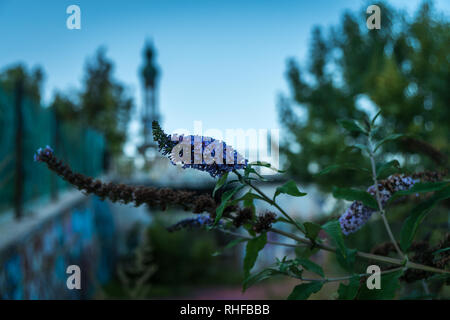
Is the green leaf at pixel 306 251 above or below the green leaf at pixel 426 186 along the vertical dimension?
below

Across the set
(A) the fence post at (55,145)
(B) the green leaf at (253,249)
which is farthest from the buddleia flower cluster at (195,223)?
(A) the fence post at (55,145)

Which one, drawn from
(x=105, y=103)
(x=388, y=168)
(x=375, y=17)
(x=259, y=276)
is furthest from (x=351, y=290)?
(x=105, y=103)

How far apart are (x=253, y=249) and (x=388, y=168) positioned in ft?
1.32

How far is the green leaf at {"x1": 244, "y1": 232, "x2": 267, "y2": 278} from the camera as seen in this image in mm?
999

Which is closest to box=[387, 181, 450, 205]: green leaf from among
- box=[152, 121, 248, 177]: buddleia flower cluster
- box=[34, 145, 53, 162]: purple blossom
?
box=[152, 121, 248, 177]: buddleia flower cluster

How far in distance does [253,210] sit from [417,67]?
10.3m

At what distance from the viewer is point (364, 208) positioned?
1091mm

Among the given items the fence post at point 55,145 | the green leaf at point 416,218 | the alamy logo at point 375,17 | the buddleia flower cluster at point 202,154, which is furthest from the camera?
the fence post at point 55,145

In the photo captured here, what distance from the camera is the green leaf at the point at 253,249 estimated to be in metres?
1.00

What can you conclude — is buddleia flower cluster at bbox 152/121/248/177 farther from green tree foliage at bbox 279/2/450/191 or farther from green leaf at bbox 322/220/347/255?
green tree foliage at bbox 279/2/450/191

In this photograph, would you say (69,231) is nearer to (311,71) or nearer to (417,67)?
(417,67)

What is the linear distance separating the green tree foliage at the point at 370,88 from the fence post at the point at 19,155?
3588 mm

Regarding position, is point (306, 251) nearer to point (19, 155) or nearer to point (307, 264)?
point (307, 264)

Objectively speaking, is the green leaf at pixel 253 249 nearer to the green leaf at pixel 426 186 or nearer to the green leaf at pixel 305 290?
the green leaf at pixel 305 290
